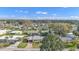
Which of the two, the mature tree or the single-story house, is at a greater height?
the single-story house

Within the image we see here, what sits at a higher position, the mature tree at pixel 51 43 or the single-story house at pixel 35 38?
the single-story house at pixel 35 38

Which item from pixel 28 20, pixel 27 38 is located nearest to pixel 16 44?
pixel 27 38

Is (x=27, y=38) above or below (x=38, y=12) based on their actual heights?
below
